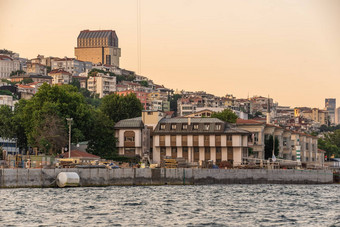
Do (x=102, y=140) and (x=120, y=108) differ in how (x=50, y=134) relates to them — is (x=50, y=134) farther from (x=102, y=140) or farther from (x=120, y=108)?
(x=120, y=108)

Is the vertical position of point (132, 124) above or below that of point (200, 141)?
above

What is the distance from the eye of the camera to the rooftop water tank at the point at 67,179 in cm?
7438

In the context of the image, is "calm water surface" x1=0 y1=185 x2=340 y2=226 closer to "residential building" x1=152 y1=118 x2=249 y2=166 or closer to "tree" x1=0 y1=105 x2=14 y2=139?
"residential building" x1=152 y1=118 x2=249 y2=166

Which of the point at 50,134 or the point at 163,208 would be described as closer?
the point at 163,208

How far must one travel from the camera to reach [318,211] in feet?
173

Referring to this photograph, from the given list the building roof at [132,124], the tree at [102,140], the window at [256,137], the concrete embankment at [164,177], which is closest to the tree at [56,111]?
the tree at [102,140]

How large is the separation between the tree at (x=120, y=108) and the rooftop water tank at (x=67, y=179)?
76998 millimetres

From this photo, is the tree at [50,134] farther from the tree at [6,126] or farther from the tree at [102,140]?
the tree at [6,126]

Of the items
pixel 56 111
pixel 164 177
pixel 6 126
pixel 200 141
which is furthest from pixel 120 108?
pixel 164 177

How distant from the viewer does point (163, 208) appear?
5238 centimetres

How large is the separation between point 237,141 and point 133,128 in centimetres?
1602

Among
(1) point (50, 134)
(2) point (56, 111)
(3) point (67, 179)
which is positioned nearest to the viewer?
(3) point (67, 179)

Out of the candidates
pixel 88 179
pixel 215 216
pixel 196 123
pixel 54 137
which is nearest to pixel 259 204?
pixel 215 216

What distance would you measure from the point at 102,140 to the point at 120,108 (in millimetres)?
47524
